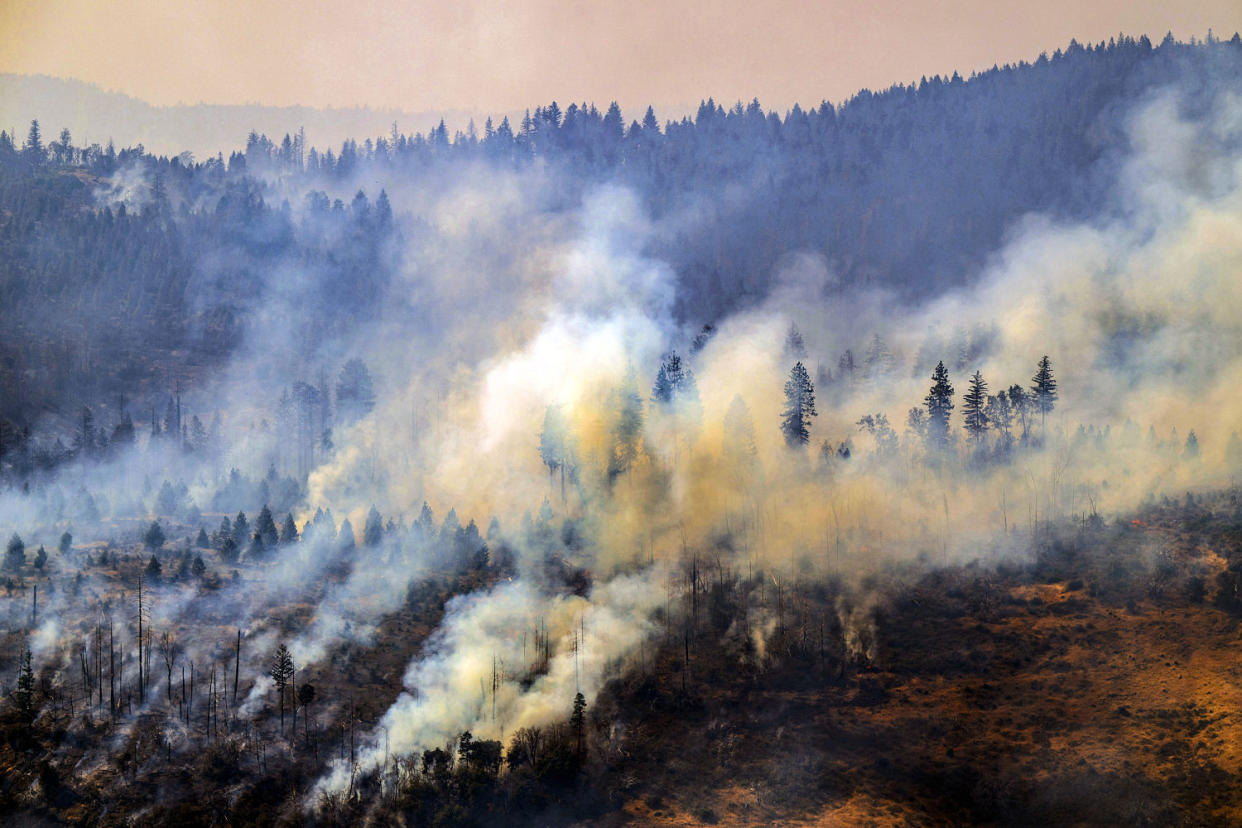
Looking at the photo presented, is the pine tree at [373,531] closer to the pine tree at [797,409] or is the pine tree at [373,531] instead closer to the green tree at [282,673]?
the green tree at [282,673]

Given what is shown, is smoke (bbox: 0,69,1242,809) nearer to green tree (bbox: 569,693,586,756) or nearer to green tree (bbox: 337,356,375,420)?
green tree (bbox: 569,693,586,756)

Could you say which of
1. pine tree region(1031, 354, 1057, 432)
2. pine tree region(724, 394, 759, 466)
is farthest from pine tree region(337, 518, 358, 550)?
pine tree region(1031, 354, 1057, 432)

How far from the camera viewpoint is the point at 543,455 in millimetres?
135625

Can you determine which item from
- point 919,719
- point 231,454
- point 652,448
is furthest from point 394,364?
point 919,719

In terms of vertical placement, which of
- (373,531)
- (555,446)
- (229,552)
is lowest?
(229,552)

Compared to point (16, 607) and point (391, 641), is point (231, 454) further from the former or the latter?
point (391, 641)

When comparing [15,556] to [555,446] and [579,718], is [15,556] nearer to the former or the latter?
[555,446]

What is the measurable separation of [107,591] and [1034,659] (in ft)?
320

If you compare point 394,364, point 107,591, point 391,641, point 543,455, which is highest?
point 394,364

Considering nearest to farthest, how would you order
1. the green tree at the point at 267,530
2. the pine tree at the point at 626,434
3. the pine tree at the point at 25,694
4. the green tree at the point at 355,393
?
the pine tree at the point at 25,694 < the green tree at the point at 267,530 < the pine tree at the point at 626,434 < the green tree at the point at 355,393

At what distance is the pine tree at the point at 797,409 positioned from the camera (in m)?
135

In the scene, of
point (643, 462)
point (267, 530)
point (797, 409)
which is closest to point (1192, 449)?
point (797, 409)

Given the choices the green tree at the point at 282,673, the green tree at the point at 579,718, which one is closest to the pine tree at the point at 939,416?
the green tree at the point at 579,718

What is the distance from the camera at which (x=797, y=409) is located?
136m
